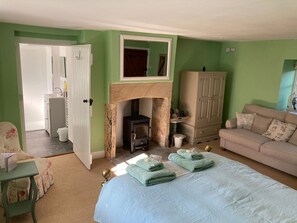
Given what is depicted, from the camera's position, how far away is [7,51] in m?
3.50

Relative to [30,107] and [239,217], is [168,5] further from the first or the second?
[30,107]

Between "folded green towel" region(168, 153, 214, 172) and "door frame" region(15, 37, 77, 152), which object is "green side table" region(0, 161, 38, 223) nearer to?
"door frame" region(15, 37, 77, 152)

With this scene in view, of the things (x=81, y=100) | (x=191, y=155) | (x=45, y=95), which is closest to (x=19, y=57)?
(x=81, y=100)

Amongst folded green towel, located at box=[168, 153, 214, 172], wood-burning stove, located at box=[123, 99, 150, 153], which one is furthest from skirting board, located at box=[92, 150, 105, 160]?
folded green towel, located at box=[168, 153, 214, 172]

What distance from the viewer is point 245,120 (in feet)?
16.1

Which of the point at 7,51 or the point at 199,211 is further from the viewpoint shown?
the point at 7,51

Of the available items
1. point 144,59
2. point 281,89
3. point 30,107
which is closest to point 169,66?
point 144,59

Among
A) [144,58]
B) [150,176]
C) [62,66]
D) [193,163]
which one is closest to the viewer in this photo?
[150,176]

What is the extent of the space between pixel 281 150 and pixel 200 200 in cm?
257

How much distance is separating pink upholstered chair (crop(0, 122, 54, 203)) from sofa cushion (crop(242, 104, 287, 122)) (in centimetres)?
417

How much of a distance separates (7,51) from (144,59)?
2.33 m

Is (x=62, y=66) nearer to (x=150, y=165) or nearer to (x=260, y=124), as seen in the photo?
(x=150, y=165)

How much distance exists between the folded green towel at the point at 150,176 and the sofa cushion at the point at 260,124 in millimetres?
3064

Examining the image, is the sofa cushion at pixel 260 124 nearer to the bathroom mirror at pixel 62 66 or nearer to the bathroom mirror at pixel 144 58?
the bathroom mirror at pixel 144 58
